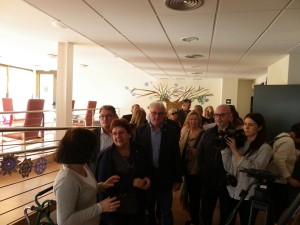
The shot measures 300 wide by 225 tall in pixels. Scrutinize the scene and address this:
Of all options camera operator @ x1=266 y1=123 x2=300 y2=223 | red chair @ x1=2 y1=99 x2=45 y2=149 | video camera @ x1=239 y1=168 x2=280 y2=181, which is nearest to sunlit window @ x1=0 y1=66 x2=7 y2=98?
red chair @ x1=2 y1=99 x2=45 y2=149

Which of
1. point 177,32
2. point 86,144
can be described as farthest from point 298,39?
point 86,144

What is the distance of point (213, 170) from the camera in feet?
7.52

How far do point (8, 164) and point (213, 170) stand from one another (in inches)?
69.1

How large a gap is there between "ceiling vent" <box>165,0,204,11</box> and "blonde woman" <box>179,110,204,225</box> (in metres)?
1.10

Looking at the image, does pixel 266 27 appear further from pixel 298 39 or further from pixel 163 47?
pixel 163 47

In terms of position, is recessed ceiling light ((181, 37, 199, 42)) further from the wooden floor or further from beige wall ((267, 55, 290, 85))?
the wooden floor

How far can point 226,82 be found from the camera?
912cm

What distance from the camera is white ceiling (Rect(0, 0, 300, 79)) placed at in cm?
235

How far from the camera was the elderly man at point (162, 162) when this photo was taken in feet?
7.60

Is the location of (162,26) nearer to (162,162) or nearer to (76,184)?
(162,162)

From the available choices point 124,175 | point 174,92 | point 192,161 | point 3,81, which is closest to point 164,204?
point 192,161

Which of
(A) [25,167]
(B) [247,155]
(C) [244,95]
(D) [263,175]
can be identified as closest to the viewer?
(D) [263,175]

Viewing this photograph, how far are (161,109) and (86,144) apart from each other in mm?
1204

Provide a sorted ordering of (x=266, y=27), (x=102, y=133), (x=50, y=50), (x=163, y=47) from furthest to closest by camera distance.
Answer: (x=50, y=50)
(x=163, y=47)
(x=266, y=27)
(x=102, y=133)
